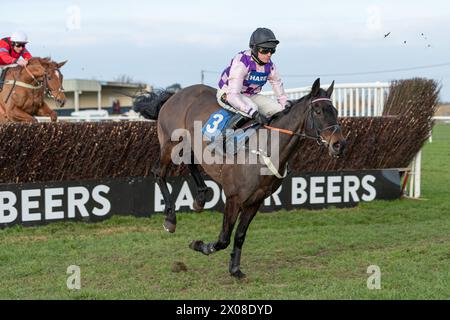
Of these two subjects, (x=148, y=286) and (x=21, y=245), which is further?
(x=21, y=245)

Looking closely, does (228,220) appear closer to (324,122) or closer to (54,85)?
(324,122)

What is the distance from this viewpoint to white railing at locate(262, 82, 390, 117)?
13477mm

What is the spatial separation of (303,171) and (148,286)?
19.4 feet

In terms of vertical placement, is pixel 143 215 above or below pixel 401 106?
below

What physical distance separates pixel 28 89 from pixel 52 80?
1.41ft

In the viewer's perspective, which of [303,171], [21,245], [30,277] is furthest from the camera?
[303,171]

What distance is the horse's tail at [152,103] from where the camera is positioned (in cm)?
898

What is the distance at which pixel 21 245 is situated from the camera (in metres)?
8.85

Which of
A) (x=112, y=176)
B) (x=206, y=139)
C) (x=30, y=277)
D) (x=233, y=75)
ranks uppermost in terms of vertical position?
(x=233, y=75)

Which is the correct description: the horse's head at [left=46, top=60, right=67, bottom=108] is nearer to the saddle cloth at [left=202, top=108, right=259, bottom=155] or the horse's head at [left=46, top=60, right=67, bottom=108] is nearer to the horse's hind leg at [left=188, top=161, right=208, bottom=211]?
the horse's hind leg at [left=188, top=161, right=208, bottom=211]

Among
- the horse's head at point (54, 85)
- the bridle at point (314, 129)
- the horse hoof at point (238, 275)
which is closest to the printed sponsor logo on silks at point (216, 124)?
the bridle at point (314, 129)

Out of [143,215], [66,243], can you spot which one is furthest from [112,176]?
[66,243]

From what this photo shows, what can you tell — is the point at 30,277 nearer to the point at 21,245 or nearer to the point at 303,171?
the point at 21,245

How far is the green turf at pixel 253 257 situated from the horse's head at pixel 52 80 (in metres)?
2.77
